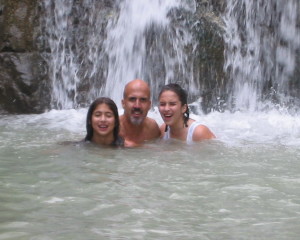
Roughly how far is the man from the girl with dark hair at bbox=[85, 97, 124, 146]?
22 centimetres

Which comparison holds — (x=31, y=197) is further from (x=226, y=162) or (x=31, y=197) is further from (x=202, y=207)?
(x=226, y=162)

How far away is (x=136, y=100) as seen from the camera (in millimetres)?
5969

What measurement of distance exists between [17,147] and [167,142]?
5.14 feet

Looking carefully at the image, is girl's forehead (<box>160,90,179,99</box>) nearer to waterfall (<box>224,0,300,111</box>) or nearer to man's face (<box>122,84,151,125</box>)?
man's face (<box>122,84,151,125</box>)

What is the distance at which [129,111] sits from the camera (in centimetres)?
608

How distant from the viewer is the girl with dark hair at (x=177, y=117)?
19.3 ft

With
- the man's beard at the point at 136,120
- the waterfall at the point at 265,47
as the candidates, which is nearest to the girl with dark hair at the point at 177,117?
the man's beard at the point at 136,120

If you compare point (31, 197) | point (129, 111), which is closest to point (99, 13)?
point (129, 111)

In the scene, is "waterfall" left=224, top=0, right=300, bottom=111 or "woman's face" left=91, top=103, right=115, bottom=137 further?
"waterfall" left=224, top=0, right=300, bottom=111

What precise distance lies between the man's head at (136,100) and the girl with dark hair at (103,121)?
0.33 m

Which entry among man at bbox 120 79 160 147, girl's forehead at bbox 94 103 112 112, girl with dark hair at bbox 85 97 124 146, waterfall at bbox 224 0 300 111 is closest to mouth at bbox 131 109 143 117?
man at bbox 120 79 160 147

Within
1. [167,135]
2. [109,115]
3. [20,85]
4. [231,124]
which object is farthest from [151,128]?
[20,85]

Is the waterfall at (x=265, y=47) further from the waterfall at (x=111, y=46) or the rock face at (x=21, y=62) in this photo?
the rock face at (x=21, y=62)

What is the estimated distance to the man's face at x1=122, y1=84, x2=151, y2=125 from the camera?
5949 mm
